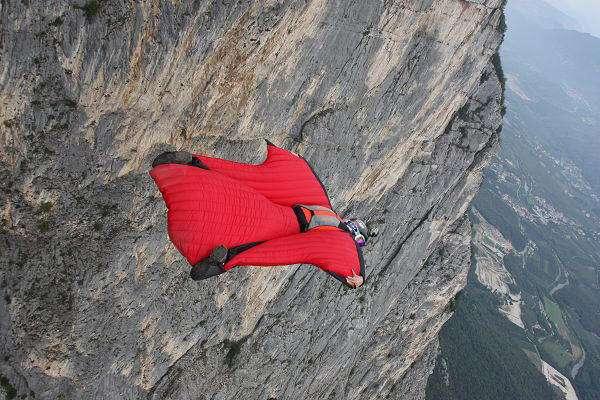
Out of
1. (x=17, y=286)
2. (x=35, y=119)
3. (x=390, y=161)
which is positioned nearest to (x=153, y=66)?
(x=35, y=119)

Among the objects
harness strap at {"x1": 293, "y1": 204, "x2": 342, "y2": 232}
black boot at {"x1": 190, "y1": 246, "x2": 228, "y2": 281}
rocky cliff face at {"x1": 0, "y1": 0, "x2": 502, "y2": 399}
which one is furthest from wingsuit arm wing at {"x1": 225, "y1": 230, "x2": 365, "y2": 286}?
rocky cliff face at {"x1": 0, "y1": 0, "x2": 502, "y2": 399}

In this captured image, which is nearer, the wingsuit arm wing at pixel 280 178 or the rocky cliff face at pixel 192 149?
the wingsuit arm wing at pixel 280 178

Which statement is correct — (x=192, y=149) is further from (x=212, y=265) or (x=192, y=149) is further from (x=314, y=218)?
(x=212, y=265)

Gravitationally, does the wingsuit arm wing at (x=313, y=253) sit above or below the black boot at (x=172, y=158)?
below

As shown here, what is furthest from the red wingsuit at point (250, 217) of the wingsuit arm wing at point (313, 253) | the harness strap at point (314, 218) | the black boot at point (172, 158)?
the black boot at point (172, 158)

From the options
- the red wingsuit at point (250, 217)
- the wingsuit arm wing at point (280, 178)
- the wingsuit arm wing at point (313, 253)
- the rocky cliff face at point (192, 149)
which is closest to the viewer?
the red wingsuit at point (250, 217)

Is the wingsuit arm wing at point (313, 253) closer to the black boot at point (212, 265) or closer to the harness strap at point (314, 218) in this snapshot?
the harness strap at point (314, 218)

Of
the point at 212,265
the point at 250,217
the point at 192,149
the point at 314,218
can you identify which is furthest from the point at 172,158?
the point at 192,149
